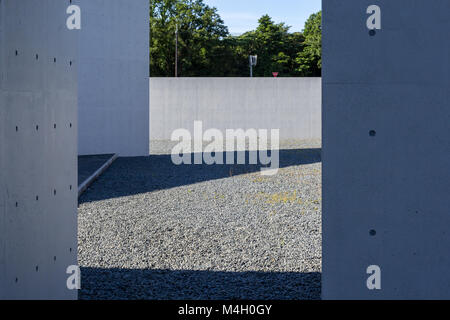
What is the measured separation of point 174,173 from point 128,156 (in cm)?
290

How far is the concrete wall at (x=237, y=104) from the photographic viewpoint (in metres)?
16.6

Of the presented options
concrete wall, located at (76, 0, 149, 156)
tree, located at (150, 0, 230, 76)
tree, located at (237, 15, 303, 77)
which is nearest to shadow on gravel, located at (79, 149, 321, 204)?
concrete wall, located at (76, 0, 149, 156)

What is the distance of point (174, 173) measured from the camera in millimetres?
9359

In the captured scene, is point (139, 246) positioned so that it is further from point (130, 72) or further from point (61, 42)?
point (130, 72)

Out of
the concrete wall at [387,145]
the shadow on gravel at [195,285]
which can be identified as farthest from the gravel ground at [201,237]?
the concrete wall at [387,145]

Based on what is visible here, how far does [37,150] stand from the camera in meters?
2.46

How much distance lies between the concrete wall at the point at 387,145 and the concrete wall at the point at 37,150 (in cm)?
122

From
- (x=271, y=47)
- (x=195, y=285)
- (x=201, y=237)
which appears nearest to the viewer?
(x=195, y=285)

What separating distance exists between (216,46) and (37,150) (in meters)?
32.3

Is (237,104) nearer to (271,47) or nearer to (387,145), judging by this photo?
(387,145)

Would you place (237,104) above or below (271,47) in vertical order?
below

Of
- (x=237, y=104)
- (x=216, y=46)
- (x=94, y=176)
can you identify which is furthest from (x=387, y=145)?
(x=216, y=46)

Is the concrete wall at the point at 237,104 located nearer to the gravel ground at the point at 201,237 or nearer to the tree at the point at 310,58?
the gravel ground at the point at 201,237

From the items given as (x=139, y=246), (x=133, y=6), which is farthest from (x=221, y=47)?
(x=139, y=246)
